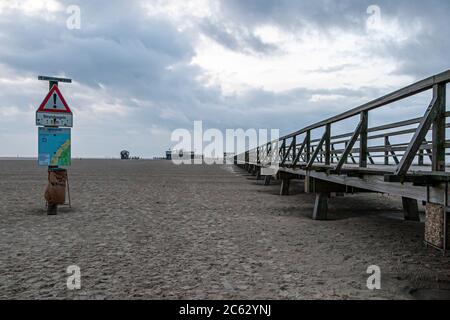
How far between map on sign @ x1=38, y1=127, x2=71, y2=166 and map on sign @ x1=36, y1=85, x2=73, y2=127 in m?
0.18

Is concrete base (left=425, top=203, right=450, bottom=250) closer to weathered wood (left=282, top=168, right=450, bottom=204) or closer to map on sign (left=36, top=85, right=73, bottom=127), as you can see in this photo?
weathered wood (left=282, top=168, right=450, bottom=204)

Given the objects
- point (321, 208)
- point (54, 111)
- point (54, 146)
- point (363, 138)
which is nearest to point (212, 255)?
point (363, 138)

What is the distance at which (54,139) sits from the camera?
9.24 metres

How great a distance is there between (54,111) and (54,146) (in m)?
0.86

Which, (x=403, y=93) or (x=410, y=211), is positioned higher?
(x=403, y=93)

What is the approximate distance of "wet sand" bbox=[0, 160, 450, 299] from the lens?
13.5 feet

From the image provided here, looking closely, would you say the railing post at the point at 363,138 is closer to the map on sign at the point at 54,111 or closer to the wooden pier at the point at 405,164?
the wooden pier at the point at 405,164

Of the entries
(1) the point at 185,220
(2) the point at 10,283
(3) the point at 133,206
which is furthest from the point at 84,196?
(2) the point at 10,283

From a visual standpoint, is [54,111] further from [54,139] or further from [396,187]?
[396,187]

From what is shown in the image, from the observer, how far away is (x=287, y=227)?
792cm

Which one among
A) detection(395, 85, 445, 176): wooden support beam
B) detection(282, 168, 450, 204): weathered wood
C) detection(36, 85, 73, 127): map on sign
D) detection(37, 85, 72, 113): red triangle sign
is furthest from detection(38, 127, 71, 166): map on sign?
detection(395, 85, 445, 176): wooden support beam
